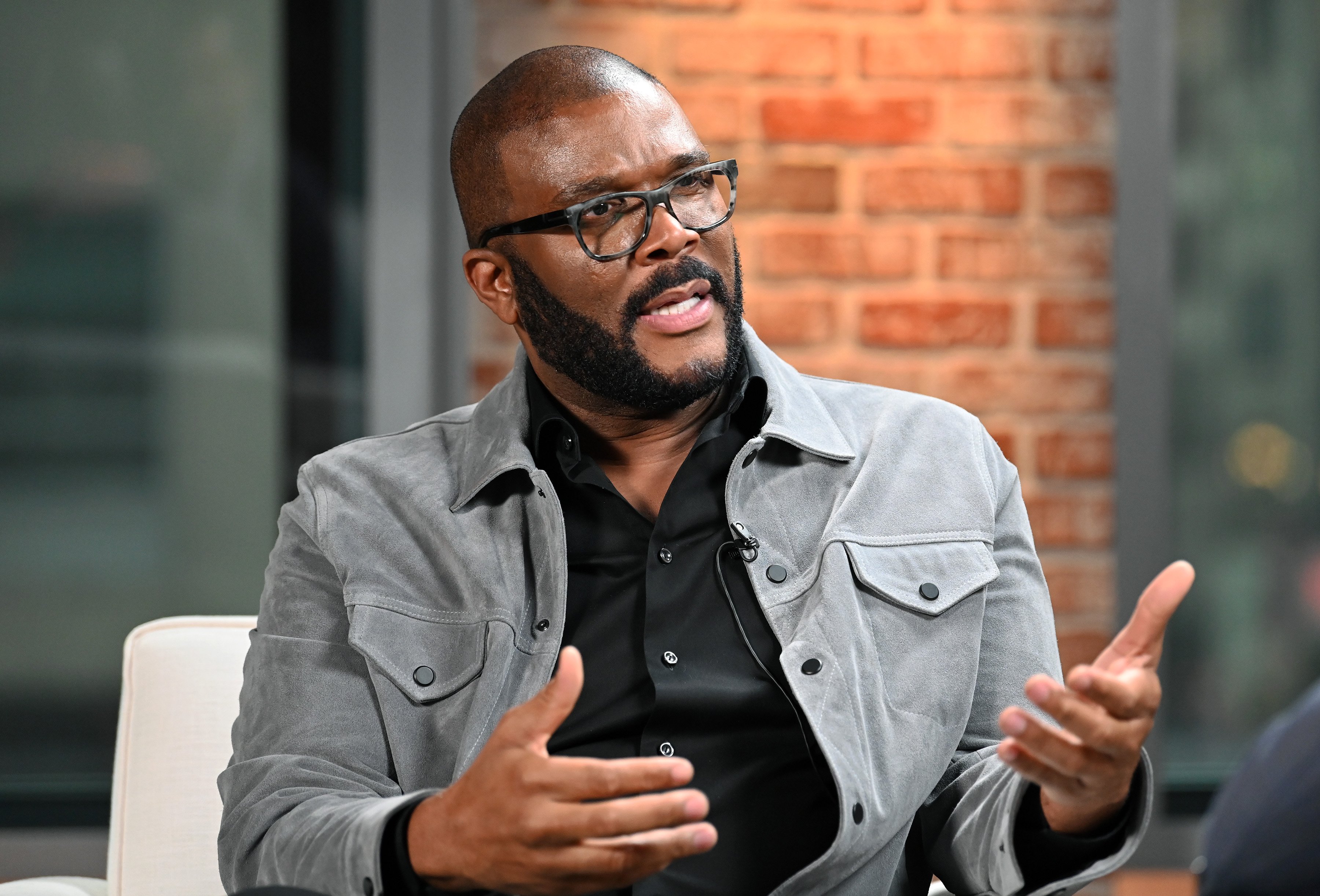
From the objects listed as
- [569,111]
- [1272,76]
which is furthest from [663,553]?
[1272,76]

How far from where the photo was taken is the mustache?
4.82 feet

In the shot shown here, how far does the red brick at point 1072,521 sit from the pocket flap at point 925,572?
0.93 meters

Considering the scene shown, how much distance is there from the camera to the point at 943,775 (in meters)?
1.38

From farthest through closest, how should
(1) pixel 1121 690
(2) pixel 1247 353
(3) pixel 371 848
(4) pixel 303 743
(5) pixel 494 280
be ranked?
1. (2) pixel 1247 353
2. (5) pixel 494 280
3. (4) pixel 303 743
4. (3) pixel 371 848
5. (1) pixel 1121 690

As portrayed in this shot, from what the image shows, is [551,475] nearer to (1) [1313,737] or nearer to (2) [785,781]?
(2) [785,781]

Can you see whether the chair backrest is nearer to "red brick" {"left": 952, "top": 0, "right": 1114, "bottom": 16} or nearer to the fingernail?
the fingernail

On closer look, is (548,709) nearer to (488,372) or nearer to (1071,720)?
(1071,720)

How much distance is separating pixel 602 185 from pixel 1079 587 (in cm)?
127

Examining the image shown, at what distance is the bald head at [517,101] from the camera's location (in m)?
1.52

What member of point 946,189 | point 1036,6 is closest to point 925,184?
point 946,189

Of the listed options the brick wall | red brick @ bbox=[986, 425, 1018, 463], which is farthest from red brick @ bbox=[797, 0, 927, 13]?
red brick @ bbox=[986, 425, 1018, 463]

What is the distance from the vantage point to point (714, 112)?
2.24 m

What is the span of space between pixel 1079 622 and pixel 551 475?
1.20 metres

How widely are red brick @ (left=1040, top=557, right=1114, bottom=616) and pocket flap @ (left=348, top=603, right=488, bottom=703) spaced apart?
4.16 feet
